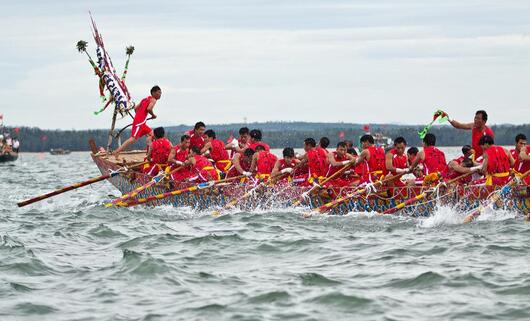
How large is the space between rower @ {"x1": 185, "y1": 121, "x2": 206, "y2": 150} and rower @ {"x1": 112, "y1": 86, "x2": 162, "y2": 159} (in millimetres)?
2144

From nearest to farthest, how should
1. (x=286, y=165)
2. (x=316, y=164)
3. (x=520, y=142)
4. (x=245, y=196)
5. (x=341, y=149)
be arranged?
1. (x=520, y=142)
2. (x=316, y=164)
3. (x=341, y=149)
4. (x=245, y=196)
5. (x=286, y=165)

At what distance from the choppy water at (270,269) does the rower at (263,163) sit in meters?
1.22

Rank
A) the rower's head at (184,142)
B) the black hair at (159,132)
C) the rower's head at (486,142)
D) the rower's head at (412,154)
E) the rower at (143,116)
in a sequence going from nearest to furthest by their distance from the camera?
the rower's head at (486,142) → the rower's head at (412,154) → the rower's head at (184,142) → the black hair at (159,132) → the rower at (143,116)

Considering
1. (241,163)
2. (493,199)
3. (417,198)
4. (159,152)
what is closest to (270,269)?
(417,198)

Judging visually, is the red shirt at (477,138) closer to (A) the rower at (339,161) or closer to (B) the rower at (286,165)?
(A) the rower at (339,161)

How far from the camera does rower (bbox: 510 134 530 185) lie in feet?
55.5

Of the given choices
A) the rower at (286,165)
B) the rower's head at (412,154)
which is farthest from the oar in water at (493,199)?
the rower at (286,165)

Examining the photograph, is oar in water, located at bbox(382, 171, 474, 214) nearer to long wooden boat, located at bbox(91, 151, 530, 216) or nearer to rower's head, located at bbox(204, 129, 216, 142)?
long wooden boat, located at bbox(91, 151, 530, 216)

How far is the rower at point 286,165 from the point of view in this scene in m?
19.8

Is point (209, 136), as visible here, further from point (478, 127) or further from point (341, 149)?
point (478, 127)

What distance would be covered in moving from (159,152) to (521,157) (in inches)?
356

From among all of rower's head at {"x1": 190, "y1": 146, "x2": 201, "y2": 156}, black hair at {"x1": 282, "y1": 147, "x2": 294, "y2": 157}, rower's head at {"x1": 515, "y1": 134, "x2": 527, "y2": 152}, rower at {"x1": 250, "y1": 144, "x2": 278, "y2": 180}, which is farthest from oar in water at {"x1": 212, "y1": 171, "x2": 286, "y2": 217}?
rower's head at {"x1": 515, "y1": 134, "x2": 527, "y2": 152}

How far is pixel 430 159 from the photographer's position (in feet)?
59.0

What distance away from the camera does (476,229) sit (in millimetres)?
15852
